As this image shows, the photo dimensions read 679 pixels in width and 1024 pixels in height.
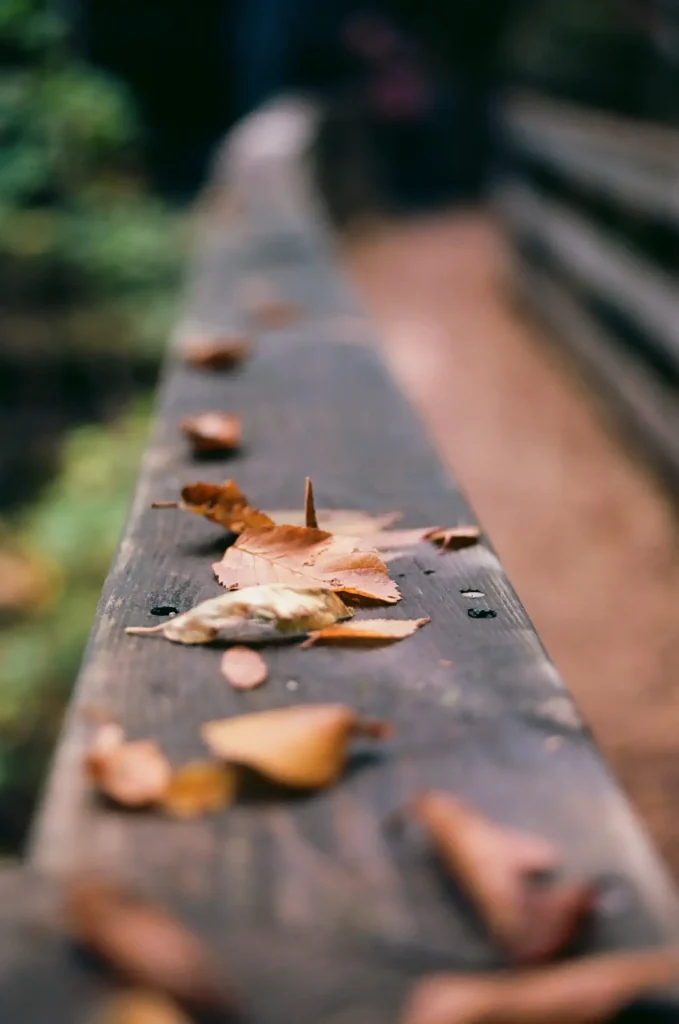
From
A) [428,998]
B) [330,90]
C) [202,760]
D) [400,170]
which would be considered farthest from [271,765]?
[330,90]

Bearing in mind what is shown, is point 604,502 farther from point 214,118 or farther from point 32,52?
point 214,118

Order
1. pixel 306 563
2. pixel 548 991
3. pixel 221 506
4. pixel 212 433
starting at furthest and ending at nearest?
pixel 212 433 → pixel 221 506 → pixel 306 563 → pixel 548 991

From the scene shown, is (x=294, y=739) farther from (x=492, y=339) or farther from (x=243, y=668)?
(x=492, y=339)

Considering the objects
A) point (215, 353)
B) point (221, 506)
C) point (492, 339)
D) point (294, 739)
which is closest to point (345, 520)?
point (221, 506)

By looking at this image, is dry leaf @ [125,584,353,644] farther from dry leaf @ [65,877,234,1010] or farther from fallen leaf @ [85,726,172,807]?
dry leaf @ [65,877,234,1010]

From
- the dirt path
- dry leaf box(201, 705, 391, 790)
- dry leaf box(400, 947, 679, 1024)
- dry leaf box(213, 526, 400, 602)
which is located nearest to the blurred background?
the dirt path

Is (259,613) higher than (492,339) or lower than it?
higher

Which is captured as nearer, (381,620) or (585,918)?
(585,918)
